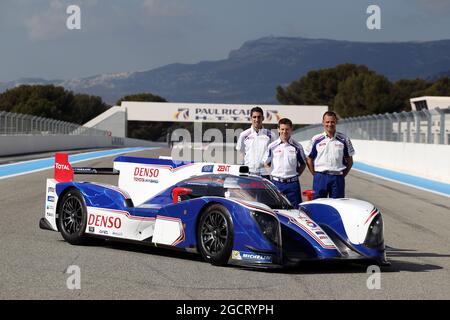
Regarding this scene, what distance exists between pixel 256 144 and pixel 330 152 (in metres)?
1.21

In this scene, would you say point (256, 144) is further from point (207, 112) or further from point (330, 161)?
point (207, 112)

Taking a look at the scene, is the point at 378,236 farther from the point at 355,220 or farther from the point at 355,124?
the point at 355,124

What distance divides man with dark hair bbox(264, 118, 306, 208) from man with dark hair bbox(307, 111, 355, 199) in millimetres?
172

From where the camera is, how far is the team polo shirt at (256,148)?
1138cm

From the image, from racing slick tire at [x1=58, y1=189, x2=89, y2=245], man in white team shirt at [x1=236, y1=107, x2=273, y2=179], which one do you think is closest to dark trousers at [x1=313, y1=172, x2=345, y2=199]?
man in white team shirt at [x1=236, y1=107, x2=273, y2=179]

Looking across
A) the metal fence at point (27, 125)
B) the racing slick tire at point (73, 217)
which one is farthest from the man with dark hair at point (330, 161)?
the metal fence at point (27, 125)

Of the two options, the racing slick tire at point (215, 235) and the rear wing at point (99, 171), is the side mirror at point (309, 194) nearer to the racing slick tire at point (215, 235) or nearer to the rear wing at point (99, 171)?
the racing slick tire at point (215, 235)

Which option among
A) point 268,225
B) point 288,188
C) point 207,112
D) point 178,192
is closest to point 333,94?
point 207,112

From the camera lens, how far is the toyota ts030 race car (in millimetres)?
8594

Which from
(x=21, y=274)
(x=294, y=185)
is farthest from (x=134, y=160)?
(x=21, y=274)

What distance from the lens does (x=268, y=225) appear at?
8.57 m

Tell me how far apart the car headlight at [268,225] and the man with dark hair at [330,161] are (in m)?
2.02

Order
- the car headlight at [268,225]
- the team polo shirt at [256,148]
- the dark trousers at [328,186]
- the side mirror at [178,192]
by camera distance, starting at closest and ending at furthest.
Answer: the car headlight at [268,225] → the side mirror at [178,192] → the dark trousers at [328,186] → the team polo shirt at [256,148]

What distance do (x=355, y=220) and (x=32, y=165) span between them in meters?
21.9
